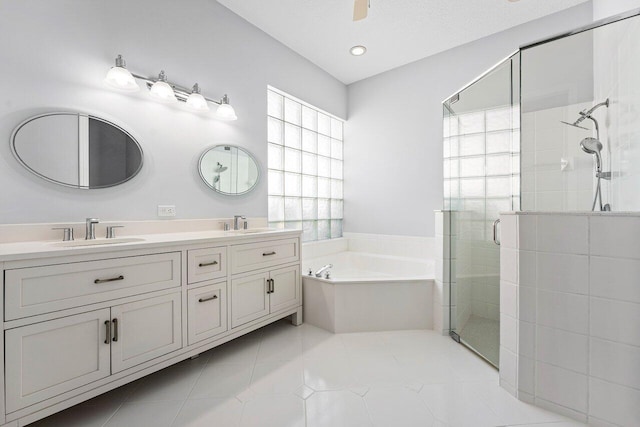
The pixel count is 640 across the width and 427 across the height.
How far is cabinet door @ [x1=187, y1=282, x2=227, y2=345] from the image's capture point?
5.29ft

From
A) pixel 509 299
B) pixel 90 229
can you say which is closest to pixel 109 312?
pixel 90 229

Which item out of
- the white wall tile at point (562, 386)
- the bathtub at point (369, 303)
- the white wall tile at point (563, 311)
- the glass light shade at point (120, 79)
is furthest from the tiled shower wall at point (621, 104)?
the glass light shade at point (120, 79)

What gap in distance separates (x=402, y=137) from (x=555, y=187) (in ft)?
6.09

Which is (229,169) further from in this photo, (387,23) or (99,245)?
(387,23)

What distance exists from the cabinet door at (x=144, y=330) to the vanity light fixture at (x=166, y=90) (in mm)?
1312

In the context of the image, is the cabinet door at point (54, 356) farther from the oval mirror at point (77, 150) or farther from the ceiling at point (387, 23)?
the ceiling at point (387, 23)

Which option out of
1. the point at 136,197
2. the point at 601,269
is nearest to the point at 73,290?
the point at 136,197

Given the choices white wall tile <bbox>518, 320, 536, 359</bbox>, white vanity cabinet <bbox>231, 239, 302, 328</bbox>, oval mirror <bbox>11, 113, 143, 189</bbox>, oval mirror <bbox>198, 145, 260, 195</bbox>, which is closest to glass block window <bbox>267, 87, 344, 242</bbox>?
oval mirror <bbox>198, 145, 260, 195</bbox>

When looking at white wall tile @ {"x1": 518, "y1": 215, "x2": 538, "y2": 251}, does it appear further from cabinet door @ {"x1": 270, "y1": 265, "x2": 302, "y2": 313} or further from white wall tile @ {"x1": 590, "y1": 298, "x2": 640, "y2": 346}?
cabinet door @ {"x1": 270, "y1": 265, "x2": 302, "y2": 313}

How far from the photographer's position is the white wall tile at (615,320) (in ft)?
3.90

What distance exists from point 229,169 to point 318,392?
174 cm

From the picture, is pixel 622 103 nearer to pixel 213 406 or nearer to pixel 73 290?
pixel 213 406

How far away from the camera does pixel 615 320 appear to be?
123 centimetres

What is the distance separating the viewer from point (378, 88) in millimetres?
3387
